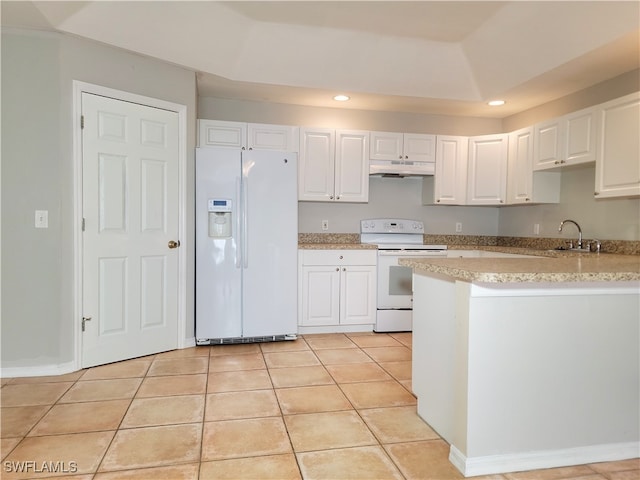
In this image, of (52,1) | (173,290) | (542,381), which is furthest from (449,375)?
(52,1)

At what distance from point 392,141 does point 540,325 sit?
297 centimetres

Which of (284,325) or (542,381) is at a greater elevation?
(542,381)

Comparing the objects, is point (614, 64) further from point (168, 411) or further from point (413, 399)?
point (168, 411)

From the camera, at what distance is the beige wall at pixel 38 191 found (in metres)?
2.79

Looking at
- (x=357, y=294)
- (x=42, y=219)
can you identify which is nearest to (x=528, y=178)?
(x=357, y=294)

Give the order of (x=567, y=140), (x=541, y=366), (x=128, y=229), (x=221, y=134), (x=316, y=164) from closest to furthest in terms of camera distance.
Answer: (x=541, y=366), (x=128, y=229), (x=567, y=140), (x=221, y=134), (x=316, y=164)

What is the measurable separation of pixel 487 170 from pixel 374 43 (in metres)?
1.90

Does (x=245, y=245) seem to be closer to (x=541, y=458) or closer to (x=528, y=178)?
(x=541, y=458)

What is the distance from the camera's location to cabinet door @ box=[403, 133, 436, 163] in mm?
4449

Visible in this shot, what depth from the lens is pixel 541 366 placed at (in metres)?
1.84

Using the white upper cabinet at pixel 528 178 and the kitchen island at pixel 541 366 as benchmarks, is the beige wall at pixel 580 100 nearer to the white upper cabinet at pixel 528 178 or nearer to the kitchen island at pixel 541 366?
the white upper cabinet at pixel 528 178

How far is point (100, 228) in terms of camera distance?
3.07 m

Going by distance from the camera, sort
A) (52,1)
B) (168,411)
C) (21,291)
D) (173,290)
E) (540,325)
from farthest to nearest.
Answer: (173,290) < (21,291) < (52,1) < (168,411) < (540,325)

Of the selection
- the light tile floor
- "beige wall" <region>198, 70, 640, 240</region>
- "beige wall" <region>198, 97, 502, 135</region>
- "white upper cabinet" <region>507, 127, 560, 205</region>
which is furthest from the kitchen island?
"beige wall" <region>198, 97, 502, 135</region>
